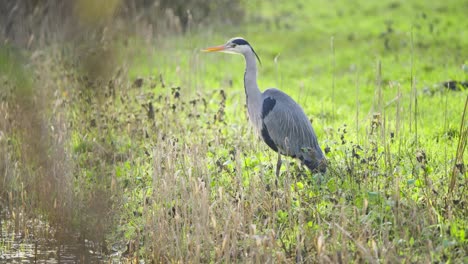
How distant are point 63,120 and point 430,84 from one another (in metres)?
5.17

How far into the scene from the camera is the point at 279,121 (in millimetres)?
6367

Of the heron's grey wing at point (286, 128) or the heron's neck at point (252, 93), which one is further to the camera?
the heron's neck at point (252, 93)

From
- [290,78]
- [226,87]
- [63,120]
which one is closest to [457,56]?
[290,78]

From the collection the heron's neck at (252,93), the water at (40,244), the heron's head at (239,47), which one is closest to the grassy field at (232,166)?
the water at (40,244)

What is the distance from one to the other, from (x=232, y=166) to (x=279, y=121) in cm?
56

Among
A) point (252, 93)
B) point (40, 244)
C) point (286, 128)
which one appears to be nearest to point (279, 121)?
point (286, 128)

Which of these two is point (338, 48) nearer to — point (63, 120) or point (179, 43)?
point (179, 43)

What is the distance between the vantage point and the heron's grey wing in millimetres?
6270

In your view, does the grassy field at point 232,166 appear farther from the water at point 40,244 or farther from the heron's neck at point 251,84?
the heron's neck at point 251,84

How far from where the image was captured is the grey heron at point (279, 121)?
626cm

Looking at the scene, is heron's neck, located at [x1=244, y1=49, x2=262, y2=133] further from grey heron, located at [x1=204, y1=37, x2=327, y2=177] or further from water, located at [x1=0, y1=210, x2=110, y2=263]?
water, located at [x1=0, y1=210, x2=110, y2=263]

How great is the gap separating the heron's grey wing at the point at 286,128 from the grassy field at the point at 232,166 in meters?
0.17

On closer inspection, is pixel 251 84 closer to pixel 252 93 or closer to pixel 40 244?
pixel 252 93

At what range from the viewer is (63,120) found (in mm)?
6480
